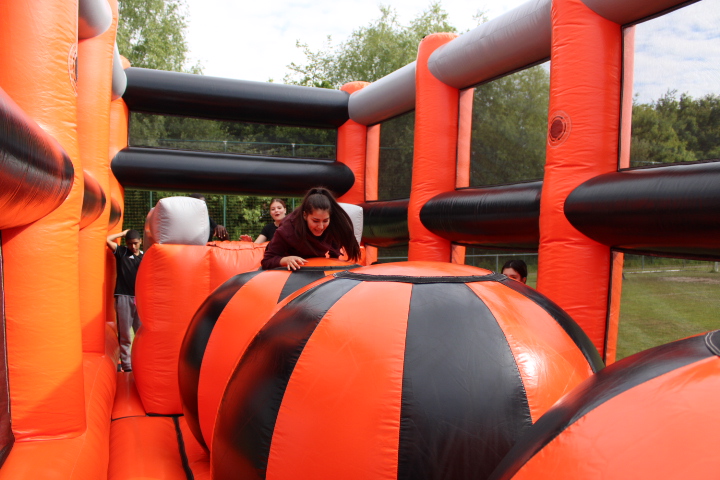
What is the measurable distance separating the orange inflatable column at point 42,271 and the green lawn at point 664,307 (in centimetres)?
315

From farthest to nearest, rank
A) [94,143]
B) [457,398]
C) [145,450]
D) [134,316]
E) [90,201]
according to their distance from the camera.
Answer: [134,316] → [94,143] → [90,201] → [145,450] → [457,398]

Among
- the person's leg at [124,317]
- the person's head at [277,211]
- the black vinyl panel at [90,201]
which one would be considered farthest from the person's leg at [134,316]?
the person's head at [277,211]

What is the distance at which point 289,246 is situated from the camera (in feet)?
9.59

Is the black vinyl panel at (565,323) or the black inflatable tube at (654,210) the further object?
the black inflatable tube at (654,210)

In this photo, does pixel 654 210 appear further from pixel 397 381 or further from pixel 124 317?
pixel 124 317

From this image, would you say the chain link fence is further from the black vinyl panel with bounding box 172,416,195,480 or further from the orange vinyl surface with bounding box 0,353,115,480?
the orange vinyl surface with bounding box 0,353,115,480

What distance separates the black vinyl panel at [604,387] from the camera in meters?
0.85

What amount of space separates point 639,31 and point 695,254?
138cm

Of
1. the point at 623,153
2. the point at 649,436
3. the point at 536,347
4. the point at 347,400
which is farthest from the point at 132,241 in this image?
the point at 649,436

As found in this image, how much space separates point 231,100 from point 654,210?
19.0ft

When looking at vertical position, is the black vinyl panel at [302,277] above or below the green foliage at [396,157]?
below

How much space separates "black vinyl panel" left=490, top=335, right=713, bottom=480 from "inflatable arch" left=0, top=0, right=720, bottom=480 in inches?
0.4

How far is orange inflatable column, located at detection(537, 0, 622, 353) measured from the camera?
366 centimetres

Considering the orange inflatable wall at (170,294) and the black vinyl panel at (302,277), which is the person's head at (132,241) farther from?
the black vinyl panel at (302,277)
